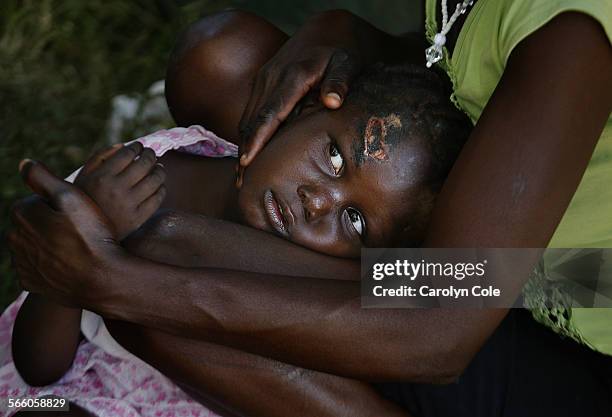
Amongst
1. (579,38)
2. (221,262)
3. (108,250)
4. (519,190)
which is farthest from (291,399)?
(579,38)

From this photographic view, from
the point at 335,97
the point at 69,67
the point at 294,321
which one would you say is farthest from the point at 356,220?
the point at 69,67

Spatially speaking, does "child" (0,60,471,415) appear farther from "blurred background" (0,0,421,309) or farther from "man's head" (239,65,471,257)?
"blurred background" (0,0,421,309)

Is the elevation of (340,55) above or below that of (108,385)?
above

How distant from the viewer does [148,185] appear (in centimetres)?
126

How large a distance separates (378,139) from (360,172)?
0.06 m

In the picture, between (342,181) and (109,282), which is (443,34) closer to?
(342,181)

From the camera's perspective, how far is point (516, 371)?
1.33m

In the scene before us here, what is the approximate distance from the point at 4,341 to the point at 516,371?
91cm

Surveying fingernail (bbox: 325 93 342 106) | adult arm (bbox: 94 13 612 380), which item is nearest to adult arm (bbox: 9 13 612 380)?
adult arm (bbox: 94 13 612 380)

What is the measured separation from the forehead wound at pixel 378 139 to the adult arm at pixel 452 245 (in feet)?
0.81

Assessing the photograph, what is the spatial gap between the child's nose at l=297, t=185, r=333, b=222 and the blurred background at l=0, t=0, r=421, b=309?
1024 mm

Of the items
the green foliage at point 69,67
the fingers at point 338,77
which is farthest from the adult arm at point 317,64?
the green foliage at point 69,67

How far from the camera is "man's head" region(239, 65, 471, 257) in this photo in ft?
4.42

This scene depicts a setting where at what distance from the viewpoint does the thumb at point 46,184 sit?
1.17 meters
